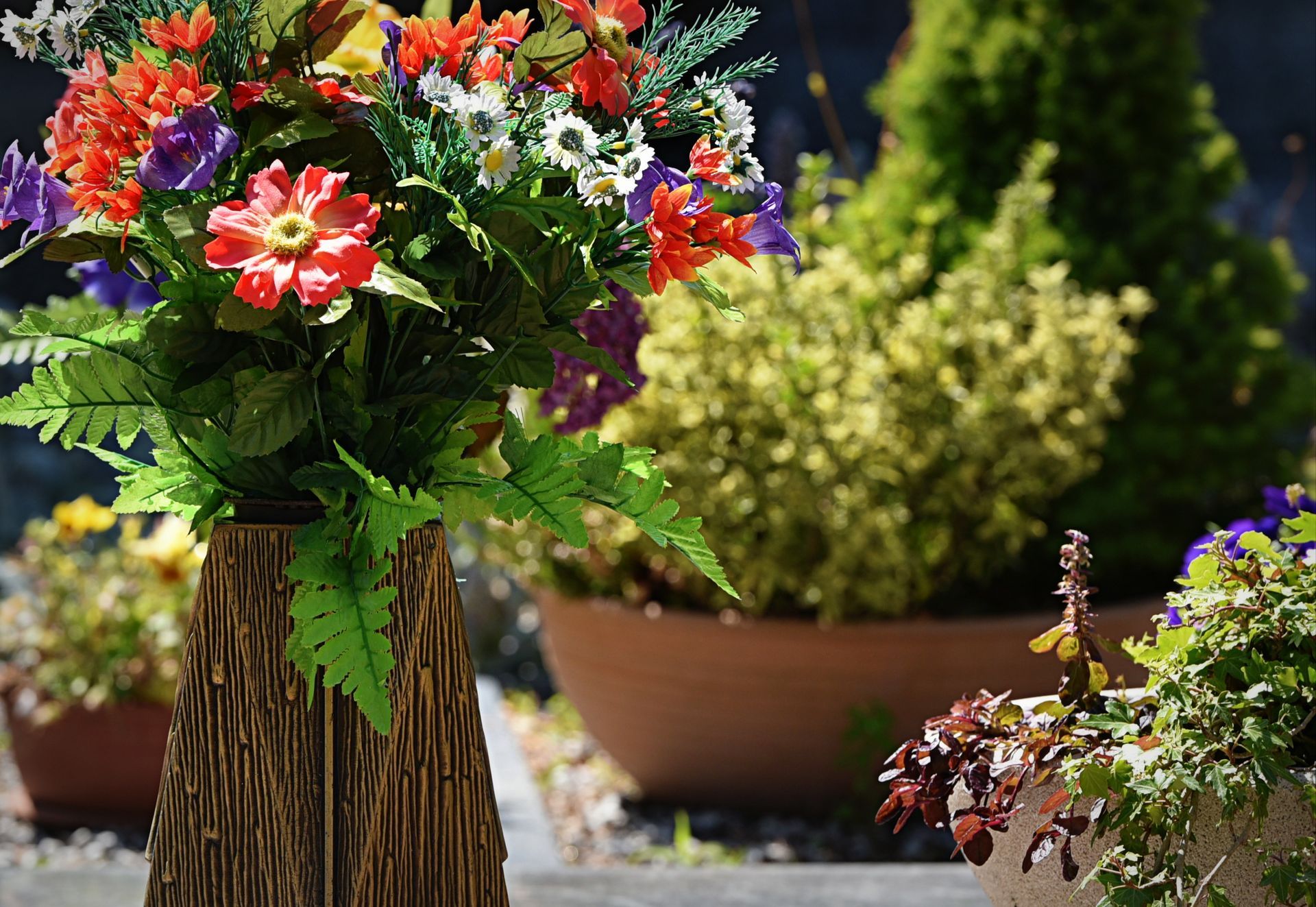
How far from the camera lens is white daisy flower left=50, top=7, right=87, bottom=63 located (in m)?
0.79

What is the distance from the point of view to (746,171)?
858mm

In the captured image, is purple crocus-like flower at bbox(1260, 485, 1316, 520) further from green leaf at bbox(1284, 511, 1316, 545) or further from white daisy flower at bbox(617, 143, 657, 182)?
white daisy flower at bbox(617, 143, 657, 182)

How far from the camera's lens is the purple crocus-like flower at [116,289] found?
3.66ft

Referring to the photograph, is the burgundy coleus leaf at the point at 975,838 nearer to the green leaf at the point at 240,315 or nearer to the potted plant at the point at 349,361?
the potted plant at the point at 349,361

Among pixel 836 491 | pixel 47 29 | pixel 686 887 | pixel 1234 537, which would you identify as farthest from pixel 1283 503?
pixel 47 29

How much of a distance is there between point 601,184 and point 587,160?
0.05ft

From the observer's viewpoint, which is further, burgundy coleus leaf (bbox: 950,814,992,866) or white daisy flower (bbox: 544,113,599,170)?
burgundy coleus leaf (bbox: 950,814,992,866)

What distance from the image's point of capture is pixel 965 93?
10.2 feet

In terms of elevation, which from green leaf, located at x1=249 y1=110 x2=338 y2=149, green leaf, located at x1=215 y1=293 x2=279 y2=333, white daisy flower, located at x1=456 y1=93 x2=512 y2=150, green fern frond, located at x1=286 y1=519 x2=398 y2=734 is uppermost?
green leaf, located at x1=249 y1=110 x2=338 y2=149

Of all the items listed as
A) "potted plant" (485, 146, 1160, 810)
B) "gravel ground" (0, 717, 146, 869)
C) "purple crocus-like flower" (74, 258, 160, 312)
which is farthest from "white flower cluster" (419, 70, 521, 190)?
"gravel ground" (0, 717, 146, 869)

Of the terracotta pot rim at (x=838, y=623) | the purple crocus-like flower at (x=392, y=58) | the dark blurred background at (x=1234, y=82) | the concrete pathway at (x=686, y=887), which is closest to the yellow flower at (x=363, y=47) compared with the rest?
the purple crocus-like flower at (x=392, y=58)

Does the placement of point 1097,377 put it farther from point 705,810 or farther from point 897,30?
point 897,30

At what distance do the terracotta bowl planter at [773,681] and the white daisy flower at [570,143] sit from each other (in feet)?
Answer: 6.04

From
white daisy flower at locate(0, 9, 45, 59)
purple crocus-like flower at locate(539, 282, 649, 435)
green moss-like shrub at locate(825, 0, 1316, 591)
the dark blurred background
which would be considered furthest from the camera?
the dark blurred background
